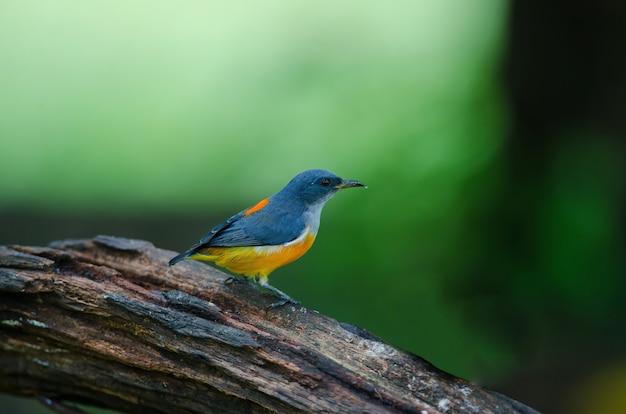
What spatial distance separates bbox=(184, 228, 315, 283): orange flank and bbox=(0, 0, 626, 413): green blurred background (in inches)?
74.3

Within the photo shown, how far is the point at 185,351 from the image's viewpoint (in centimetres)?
354

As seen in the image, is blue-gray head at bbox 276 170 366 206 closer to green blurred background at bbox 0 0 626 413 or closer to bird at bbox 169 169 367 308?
bird at bbox 169 169 367 308

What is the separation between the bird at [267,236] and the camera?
4.27 meters

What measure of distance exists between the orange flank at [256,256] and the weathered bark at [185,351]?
4.4 inches

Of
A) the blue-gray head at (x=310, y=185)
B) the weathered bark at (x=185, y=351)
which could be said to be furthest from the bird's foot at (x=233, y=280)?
the blue-gray head at (x=310, y=185)

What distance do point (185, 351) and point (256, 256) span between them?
0.88 m

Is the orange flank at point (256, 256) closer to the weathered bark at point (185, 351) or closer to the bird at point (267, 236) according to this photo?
the bird at point (267, 236)

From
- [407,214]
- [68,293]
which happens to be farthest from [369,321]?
[68,293]

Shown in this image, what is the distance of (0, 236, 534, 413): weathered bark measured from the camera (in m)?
3.38

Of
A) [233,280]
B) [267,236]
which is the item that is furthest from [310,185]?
[233,280]

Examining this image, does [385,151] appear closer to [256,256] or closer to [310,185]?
[310,185]

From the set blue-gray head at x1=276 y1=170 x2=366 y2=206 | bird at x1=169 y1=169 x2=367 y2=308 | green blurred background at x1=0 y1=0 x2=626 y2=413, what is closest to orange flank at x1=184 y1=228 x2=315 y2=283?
bird at x1=169 y1=169 x2=367 y2=308

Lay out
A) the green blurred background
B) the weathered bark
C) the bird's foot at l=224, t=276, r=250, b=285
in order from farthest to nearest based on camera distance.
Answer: the green blurred background, the bird's foot at l=224, t=276, r=250, b=285, the weathered bark

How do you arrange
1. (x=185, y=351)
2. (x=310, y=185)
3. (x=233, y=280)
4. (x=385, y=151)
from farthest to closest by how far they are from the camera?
(x=385, y=151) < (x=310, y=185) < (x=233, y=280) < (x=185, y=351)
